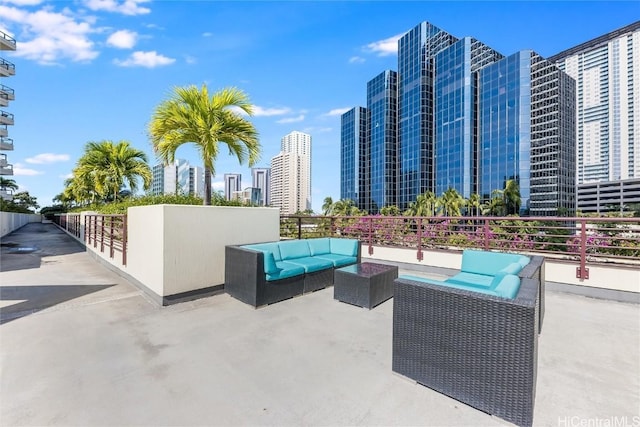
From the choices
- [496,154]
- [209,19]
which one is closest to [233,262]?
[209,19]

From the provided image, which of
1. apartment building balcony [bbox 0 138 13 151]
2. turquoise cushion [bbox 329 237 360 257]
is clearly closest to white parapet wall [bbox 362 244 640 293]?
turquoise cushion [bbox 329 237 360 257]

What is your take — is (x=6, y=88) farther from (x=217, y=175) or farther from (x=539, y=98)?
(x=539, y=98)

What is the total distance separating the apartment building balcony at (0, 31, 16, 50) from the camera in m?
28.3

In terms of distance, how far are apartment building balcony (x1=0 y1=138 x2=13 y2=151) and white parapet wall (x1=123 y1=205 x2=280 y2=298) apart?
4207 centimetres

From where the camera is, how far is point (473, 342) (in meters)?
1.90

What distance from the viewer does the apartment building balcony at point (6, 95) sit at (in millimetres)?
31000

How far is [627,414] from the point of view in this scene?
5.98ft

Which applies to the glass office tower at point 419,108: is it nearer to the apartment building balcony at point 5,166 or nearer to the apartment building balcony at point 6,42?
A: the apartment building balcony at point 6,42

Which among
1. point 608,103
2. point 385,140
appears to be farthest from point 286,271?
point 608,103

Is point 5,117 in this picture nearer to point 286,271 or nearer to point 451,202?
point 286,271

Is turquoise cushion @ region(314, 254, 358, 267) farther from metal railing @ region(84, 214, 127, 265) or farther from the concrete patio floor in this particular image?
metal railing @ region(84, 214, 127, 265)

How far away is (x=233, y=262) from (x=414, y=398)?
318cm

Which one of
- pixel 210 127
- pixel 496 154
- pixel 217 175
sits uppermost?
pixel 496 154

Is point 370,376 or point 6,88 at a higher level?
point 6,88
